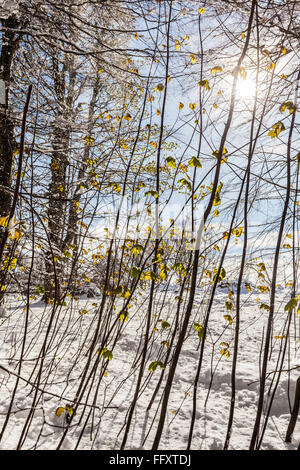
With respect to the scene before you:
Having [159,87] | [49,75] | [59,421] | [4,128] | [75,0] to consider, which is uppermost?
[75,0]

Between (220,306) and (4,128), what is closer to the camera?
(4,128)

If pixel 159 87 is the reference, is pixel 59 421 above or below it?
below

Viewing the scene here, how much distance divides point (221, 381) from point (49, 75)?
14.5ft

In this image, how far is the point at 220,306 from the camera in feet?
18.6

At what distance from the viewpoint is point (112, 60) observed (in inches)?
134

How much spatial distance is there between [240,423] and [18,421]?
169cm

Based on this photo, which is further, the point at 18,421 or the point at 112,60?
the point at 112,60
